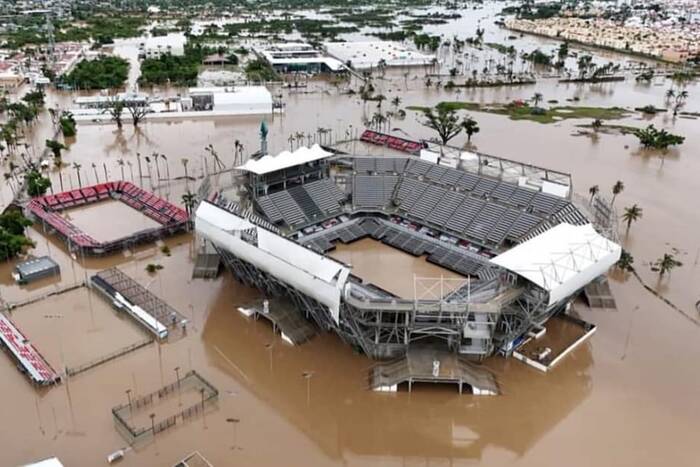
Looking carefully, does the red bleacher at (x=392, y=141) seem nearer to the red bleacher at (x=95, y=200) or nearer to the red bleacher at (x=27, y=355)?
the red bleacher at (x=95, y=200)

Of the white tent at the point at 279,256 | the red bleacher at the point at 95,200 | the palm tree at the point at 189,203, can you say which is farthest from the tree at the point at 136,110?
the white tent at the point at 279,256

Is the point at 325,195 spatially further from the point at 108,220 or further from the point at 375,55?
the point at 375,55

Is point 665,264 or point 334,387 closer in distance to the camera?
point 334,387

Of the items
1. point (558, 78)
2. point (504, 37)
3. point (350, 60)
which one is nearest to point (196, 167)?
point (350, 60)

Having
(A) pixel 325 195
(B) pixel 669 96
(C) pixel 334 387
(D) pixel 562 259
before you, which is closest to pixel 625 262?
(D) pixel 562 259

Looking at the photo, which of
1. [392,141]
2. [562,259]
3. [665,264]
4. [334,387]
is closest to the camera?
[334,387]
